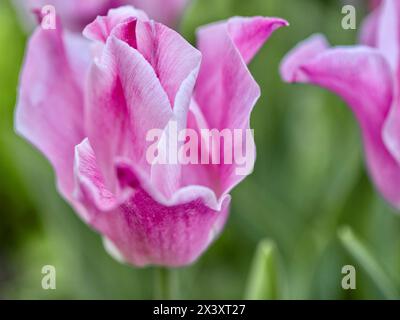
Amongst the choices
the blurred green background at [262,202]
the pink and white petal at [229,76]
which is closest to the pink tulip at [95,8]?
the blurred green background at [262,202]

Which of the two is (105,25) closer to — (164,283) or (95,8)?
(164,283)

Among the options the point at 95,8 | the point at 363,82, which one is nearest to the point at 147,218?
the point at 363,82

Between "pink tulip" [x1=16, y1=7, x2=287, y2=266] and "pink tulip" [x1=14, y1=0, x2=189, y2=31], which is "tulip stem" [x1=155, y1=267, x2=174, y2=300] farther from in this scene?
"pink tulip" [x1=14, y1=0, x2=189, y2=31]

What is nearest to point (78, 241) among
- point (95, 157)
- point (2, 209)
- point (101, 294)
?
point (101, 294)

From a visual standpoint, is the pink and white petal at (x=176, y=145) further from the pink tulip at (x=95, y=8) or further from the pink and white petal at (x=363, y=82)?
the pink tulip at (x=95, y=8)

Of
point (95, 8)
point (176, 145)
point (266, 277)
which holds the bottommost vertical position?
point (266, 277)

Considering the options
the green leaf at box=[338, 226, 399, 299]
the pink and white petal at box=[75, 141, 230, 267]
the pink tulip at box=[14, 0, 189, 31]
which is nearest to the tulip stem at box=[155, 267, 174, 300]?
the pink and white petal at box=[75, 141, 230, 267]
